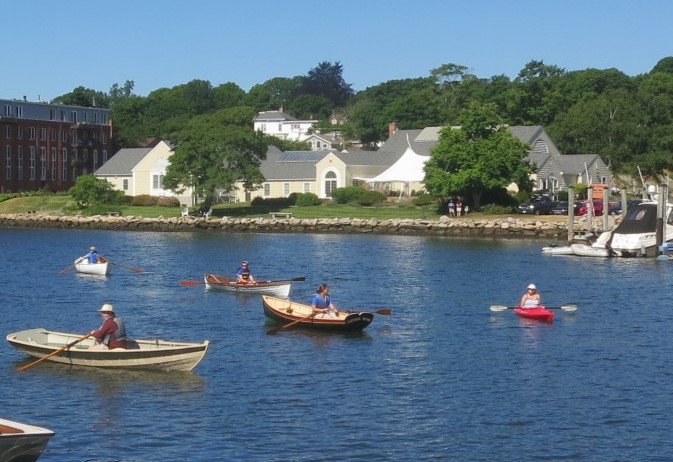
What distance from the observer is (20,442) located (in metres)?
22.2

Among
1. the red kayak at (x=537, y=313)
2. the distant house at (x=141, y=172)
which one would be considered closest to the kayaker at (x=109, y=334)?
the red kayak at (x=537, y=313)

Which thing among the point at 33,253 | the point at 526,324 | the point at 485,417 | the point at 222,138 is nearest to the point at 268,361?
the point at 485,417

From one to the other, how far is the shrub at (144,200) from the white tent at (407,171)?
957 inches

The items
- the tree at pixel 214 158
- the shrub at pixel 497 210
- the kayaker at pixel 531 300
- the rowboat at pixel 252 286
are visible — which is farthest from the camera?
the tree at pixel 214 158

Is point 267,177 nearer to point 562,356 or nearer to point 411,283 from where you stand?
point 411,283

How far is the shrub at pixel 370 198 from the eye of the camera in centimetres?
11488

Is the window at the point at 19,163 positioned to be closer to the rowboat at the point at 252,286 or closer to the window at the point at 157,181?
the window at the point at 157,181

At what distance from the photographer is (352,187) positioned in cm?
11775

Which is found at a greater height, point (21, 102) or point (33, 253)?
point (21, 102)

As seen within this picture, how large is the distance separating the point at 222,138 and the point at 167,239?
16.6 metres

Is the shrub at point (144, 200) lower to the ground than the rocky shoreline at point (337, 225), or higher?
higher

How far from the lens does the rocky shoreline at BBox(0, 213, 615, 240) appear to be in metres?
94.9

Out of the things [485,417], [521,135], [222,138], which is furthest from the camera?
[521,135]

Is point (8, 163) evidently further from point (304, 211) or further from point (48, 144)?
point (304, 211)
